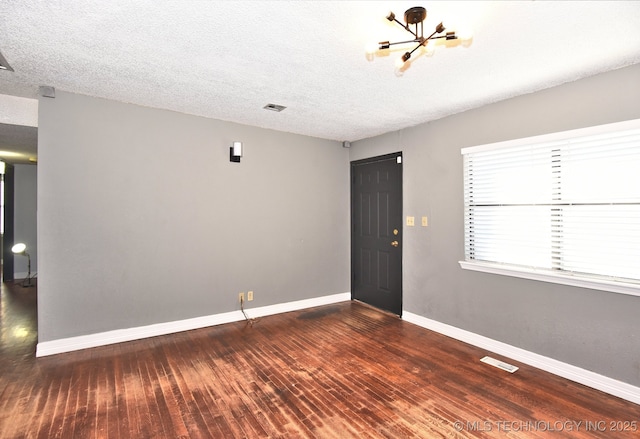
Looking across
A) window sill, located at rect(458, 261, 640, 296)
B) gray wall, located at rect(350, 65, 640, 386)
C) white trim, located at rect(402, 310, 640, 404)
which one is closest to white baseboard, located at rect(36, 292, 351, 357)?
gray wall, located at rect(350, 65, 640, 386)

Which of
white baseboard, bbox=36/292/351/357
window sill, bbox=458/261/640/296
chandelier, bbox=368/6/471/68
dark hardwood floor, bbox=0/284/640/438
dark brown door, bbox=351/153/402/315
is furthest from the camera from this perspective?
dark brown door, bbox=351/153/402/315

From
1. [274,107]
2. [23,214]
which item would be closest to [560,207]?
[274,107]

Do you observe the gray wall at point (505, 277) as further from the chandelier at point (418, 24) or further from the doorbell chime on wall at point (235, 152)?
the doorbell chime on wall at point (235, 152)

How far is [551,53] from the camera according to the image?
2225 millimetres

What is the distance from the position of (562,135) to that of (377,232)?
8.28ft

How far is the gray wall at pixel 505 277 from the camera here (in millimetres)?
2441

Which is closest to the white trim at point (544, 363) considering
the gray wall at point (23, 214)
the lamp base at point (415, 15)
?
the lamp base at point (415, 15)

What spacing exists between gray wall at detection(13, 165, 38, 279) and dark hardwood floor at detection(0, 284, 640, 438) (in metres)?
3.98

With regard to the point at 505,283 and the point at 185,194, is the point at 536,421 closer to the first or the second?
the point at 505,283

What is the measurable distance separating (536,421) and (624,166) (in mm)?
1980

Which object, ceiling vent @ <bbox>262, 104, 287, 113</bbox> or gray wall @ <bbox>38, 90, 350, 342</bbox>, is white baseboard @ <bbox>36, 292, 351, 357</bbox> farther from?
ceiling vent @ <bbox>262, 104, 287, 113</bbox>

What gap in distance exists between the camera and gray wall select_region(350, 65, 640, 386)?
2.44m

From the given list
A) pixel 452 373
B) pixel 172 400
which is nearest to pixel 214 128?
pixel 172 400

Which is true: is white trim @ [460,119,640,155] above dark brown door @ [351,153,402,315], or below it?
above
